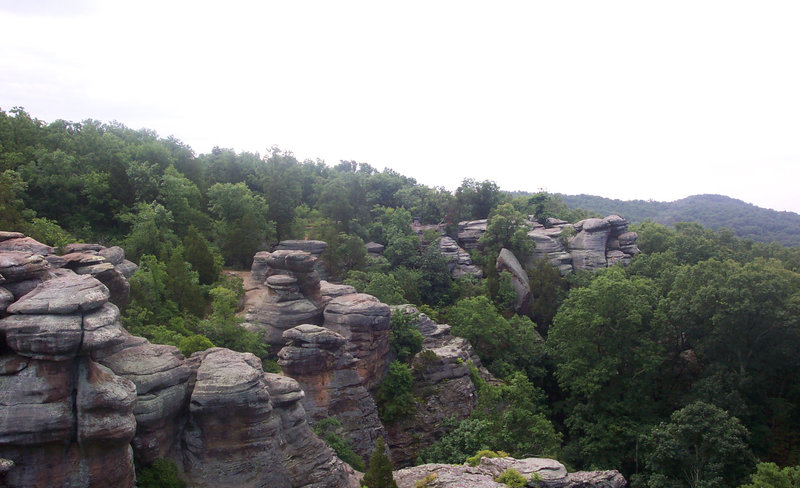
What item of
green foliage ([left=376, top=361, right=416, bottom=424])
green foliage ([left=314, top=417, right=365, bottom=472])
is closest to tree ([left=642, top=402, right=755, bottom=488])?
green foliage ([left=376, top=361, right=416, bottom=424])

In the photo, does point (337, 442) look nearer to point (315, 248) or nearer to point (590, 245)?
point (315, 248)

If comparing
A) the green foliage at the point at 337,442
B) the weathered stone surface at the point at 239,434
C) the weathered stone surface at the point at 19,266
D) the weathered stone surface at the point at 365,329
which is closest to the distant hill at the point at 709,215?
the weathered stone surface at the point at 365,329

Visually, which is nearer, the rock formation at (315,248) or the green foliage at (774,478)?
the green foliage at (774,478)

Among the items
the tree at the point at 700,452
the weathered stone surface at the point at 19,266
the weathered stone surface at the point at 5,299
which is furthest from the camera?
the tree at the point at 700,452

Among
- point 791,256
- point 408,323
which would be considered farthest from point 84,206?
point 791,256

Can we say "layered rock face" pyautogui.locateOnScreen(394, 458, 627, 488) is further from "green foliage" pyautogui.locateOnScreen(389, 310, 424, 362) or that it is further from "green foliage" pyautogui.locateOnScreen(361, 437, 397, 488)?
"green foliage" pyautogui.locateOnScreen(389, 310, 424, 362)

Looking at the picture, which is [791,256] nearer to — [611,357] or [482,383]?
[611,357]

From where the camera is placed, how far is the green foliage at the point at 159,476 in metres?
13.8

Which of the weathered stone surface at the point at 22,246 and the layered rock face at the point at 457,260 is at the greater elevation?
the weathered stone surface at the point at 22,246

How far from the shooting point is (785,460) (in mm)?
22500

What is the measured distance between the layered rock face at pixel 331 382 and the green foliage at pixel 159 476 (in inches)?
293

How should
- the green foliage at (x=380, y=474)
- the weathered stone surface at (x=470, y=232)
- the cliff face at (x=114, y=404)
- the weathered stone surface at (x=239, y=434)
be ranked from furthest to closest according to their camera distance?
the weathered stone surface at (x=470, y=232), the green foliage at (x=380, y=474), the weathered stone surface at (x=239, y=434), the cliff face at (x=114, y=404)

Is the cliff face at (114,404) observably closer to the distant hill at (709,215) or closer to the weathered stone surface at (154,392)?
the weathered stone surface at (154,392)

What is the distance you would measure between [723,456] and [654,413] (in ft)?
18.8
